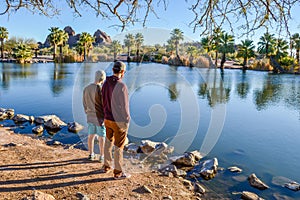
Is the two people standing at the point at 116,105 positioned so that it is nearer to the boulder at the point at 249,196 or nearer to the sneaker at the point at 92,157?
the sneaker at the point at 92,157

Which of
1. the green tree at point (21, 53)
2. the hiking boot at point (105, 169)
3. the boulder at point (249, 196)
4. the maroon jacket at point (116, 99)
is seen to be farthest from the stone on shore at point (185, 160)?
the green tree at point (21, 53)

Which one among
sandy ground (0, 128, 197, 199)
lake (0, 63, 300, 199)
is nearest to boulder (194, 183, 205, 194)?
sandy ground (0, 128, 197, 199)

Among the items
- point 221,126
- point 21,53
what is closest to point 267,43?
point 221,126

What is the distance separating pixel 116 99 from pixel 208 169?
9.73 feet

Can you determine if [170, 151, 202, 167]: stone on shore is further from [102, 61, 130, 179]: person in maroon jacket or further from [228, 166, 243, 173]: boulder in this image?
[102, 61, 130, 179]: person in maroon jacket

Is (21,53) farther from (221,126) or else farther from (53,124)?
(221,126)

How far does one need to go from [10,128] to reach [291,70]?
3985 cm

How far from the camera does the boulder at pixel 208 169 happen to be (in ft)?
17.0

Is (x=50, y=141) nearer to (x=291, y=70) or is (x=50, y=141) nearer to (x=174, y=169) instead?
(x=174, y=169)

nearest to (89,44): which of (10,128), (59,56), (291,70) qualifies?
(59,56)

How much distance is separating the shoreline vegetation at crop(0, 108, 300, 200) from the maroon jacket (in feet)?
3.39

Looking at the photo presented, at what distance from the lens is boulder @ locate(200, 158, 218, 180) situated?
5172 mm

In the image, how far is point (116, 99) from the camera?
3.38 metres

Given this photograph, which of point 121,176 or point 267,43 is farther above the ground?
point 267,43
